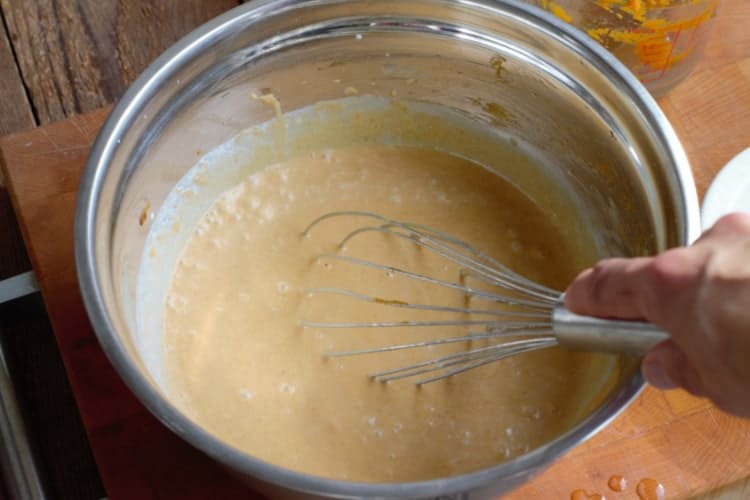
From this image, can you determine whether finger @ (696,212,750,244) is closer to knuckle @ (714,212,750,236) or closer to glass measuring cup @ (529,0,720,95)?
knuckle @ (714,212,750,236)

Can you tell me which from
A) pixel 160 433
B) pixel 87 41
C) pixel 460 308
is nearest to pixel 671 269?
pixel 460 308

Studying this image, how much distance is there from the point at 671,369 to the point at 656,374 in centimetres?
3

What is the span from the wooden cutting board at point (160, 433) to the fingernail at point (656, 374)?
296mm

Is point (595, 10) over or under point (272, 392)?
over

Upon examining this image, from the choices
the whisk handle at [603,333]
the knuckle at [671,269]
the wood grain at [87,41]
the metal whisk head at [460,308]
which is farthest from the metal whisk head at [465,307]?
the wood grain at [87,41]

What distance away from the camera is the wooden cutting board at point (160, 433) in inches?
39.4

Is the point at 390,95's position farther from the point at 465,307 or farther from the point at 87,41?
the point at 87,41

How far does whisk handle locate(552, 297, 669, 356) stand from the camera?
2.38 feet

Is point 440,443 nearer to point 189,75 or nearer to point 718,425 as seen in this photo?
point 718,425

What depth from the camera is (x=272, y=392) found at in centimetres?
105

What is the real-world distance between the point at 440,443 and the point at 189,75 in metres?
0.53

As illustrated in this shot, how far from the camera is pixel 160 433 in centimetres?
102

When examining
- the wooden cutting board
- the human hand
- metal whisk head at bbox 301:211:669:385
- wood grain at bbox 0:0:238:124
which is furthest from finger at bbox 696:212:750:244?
wood grain at bbox 0:0:238:124

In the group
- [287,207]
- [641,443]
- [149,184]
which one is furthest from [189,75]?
[641,443]
